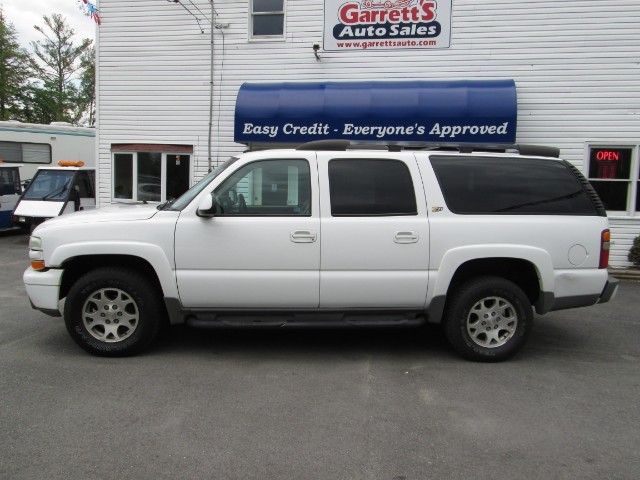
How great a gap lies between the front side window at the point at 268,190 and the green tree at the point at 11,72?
3530 cm

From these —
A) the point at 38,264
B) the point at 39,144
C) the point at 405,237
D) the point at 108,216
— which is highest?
the point at 39,144

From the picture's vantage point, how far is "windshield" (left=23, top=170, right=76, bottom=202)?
13758 mm

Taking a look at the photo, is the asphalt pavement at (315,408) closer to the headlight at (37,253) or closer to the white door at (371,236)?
the white door at (371,236)

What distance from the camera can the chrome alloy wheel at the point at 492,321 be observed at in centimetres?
498

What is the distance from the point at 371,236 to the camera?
189 inches

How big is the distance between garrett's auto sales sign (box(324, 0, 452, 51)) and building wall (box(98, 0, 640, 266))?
19 centimetres

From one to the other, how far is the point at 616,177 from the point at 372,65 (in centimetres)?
565

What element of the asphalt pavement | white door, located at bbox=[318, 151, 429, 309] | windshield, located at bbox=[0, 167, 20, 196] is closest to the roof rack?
white door, located at bbox=[318, 151, 429, 309]

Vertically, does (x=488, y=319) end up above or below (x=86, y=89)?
below

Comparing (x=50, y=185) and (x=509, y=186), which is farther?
(x=50, y=185)

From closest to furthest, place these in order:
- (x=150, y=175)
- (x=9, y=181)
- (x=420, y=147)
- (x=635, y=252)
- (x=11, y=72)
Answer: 1. (x=420, y=147)
2. (x=635, y=252)
3. (x=150, y=175)
4. (x=9, y=181)
5. (x=11, y=72)

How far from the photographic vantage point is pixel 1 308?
7004mm

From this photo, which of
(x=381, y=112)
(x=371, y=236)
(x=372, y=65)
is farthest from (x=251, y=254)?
(x=372, y=65)

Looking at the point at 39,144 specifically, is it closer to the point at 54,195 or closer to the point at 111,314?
the point at 54,195
